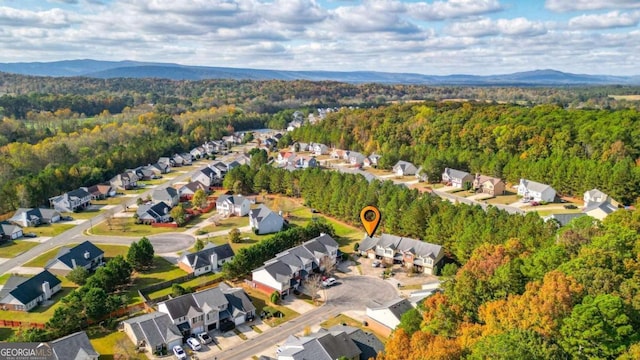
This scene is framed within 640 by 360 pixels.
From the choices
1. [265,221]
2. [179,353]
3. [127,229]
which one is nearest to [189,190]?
[127,229]

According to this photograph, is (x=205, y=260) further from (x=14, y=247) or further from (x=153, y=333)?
(x=14, y=247)

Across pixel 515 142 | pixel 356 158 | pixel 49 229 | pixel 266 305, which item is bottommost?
pixel 49 229

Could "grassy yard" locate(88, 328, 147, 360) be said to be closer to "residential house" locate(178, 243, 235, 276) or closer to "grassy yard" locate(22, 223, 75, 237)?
"residential house" locate(178, 243, 235, 276)

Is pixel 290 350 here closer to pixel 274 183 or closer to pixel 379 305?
pixel 379 305

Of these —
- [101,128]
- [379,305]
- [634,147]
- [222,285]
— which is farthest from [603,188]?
[101,128]

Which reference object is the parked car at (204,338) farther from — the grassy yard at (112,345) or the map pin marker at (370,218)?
the map pin marker at (370,218)

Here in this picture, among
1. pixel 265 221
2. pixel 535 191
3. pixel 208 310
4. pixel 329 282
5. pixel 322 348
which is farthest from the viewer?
pixel 535 191

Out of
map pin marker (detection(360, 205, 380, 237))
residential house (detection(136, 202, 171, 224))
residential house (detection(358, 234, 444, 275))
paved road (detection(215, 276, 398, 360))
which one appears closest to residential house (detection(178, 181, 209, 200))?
residential house (detection(136, 202, 171, 224))
